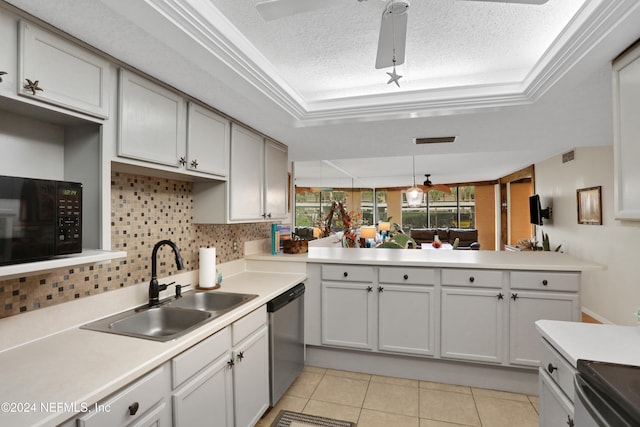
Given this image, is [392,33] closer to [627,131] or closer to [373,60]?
[373,60]

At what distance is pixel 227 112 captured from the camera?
91.3 inches

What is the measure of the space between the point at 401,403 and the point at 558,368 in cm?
139

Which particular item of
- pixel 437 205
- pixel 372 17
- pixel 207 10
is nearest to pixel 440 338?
pixel 372 17

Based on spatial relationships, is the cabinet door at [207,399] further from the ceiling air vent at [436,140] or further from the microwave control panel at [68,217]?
the ceiling air vent at [436,140]

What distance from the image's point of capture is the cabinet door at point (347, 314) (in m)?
2.85

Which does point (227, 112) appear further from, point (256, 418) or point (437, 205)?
point (437, 205)

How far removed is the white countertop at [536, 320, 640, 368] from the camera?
1246 mm

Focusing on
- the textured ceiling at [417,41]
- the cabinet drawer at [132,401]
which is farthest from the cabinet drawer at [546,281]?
the cabinet drawer at [132,401]

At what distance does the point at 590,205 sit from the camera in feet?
14.3

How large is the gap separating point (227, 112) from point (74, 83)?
43.5 inches

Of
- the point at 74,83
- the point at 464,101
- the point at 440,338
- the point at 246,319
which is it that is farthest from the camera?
the point at 440,338

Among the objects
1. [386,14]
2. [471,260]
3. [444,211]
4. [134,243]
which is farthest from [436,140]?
[444,211]

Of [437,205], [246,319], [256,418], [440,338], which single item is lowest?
[256,418]

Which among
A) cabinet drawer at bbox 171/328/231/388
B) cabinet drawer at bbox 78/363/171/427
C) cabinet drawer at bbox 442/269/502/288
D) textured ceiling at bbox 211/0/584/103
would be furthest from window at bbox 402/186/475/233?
cabinet drawer at bbox 78/363/171/427
